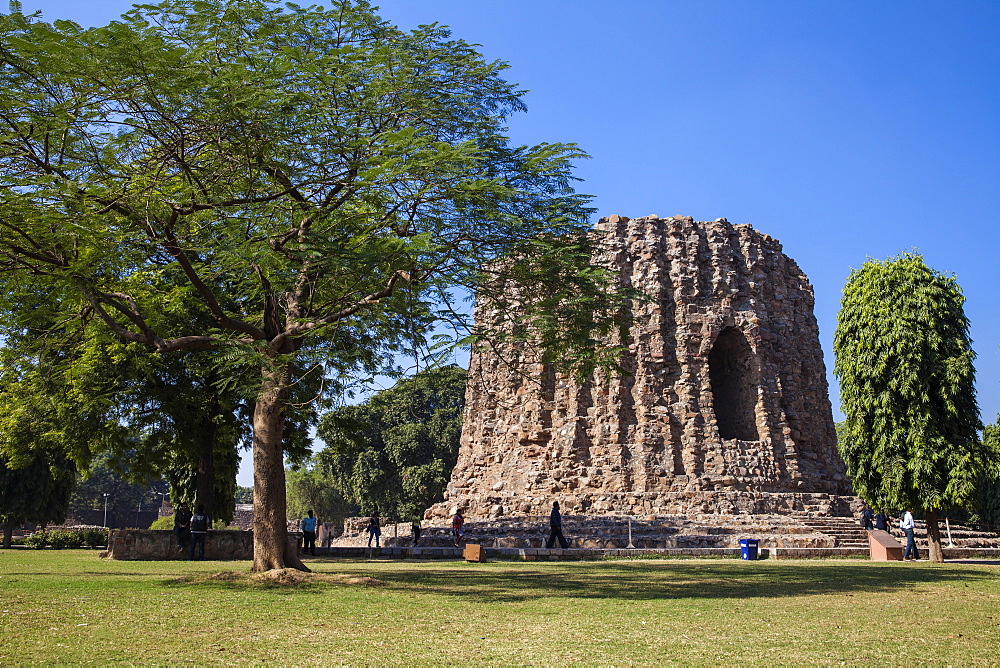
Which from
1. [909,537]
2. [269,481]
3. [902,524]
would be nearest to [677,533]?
[902,524]

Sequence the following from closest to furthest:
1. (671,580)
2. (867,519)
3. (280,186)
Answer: (280,186) < (671,580) < (867,519)

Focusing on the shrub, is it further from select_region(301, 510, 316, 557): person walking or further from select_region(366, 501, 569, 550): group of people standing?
select_region(301, 510, 316, 557): person walking

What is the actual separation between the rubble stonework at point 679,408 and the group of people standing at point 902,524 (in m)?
1.23

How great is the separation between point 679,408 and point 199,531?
682 inches

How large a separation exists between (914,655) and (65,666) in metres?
6.12

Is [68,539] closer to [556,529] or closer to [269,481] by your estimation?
[556,529]

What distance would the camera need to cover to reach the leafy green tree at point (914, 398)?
19.5m

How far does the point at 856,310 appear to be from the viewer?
2134cm

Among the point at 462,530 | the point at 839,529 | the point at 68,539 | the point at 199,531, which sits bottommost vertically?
the point at 839,529

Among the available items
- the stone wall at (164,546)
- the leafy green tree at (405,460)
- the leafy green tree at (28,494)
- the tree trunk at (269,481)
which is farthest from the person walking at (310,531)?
the leafy green tree at (405,460)

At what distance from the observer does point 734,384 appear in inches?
1241

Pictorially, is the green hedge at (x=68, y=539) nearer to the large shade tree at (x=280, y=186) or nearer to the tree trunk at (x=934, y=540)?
the large shade tree at (x=280, y=186)

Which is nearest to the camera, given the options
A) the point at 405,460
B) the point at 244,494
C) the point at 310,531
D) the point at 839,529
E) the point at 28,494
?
the point at 310,531

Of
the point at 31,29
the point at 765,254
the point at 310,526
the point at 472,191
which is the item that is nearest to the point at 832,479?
the point at 765,254
